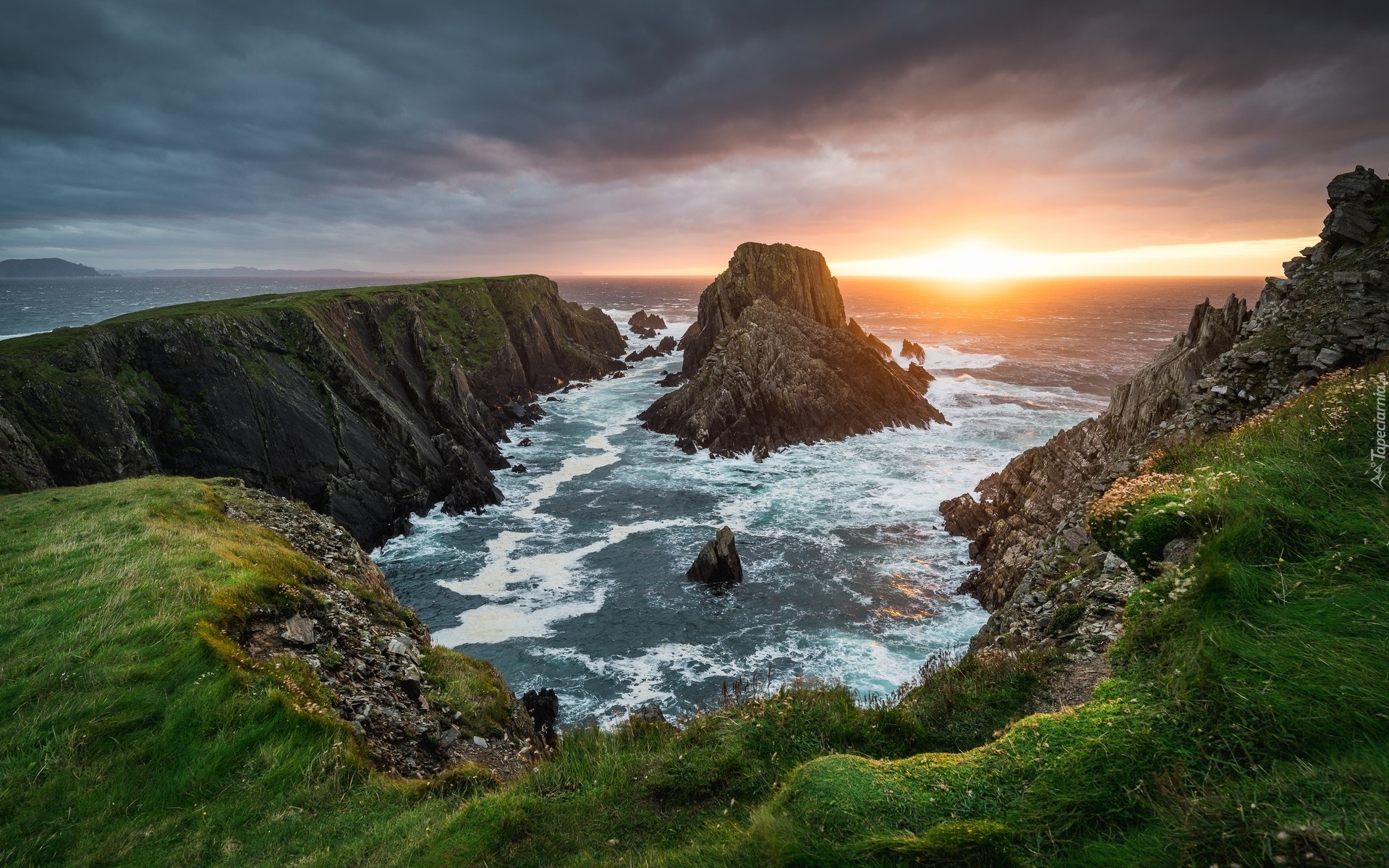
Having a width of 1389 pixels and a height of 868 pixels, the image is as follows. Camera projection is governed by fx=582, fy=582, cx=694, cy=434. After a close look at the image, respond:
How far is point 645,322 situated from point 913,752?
14187cm

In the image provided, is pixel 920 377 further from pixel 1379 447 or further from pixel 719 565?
pixel 1379 447

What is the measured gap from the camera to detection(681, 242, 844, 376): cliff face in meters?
78.0

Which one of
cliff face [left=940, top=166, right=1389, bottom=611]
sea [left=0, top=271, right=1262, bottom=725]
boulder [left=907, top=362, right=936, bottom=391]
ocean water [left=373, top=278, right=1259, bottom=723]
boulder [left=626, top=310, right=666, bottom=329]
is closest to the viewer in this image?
cliff face [left=940, top=166, right=1389, bottom=611]

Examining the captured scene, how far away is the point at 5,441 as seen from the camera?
2520 cm

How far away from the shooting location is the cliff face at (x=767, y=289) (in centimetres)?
7800

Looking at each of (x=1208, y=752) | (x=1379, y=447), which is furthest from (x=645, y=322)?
(x=1208, y=752)

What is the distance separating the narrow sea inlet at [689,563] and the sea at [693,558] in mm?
114

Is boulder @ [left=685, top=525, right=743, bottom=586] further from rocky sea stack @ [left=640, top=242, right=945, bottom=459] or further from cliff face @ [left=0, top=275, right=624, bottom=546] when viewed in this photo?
rocky sea stack @ [left=640, top=242, right=945, bottom=459]

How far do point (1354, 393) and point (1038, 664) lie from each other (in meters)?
5.73

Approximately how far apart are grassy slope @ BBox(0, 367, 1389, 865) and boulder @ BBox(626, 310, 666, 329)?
134 m

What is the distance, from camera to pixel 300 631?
11914 millimetres

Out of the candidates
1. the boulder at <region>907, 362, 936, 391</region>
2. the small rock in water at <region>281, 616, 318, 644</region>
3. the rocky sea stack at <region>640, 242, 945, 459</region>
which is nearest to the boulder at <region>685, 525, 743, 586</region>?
the small rock in water at <region>281, 616, 318, 644</region>

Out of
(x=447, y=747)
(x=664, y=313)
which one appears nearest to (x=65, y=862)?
(x=447, y=747)

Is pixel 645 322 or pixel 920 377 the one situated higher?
pixel 645 322
